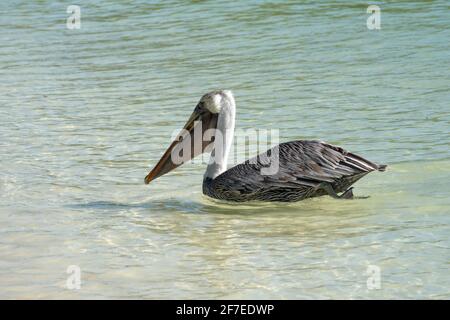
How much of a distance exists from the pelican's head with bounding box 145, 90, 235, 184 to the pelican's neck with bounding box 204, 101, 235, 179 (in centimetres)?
2

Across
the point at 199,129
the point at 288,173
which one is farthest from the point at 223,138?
the point at 288,173

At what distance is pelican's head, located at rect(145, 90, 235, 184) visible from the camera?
21.5ft

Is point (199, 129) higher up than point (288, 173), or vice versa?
point (199, 129)

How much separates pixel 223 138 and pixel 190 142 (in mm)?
200

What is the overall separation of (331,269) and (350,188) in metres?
1.22

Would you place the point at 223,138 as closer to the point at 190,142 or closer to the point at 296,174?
the point at 190,142

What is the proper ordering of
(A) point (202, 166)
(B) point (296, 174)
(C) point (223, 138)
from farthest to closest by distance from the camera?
(A) point (202, 166), (C) point (223, 138), (B) point (296, 174)

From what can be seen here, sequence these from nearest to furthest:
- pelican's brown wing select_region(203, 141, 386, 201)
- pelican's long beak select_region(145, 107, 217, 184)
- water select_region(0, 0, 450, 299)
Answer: water select_region(0, 0, 450, 299) → pelican's brown wing select_region(203, 141, 386, 201) → pelican's long beak select_region(145, 107, 217, 184)

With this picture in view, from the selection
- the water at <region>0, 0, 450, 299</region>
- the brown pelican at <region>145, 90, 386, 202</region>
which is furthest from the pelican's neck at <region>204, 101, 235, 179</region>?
the water at <region>0, 0, 450, 299</region>

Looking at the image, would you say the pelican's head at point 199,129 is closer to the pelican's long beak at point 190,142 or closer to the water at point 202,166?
the pelican's long beak at point 190,142

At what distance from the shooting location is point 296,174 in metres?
6.12

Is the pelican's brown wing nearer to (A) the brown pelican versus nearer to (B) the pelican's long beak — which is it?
(A) the brown pelican

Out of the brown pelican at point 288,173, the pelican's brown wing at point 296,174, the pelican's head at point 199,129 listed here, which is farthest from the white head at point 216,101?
the pelican's brown wing at point 296,174

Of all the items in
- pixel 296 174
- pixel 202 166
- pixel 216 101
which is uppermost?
pixel 216 101
